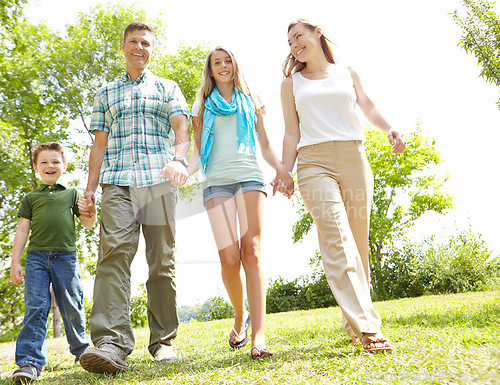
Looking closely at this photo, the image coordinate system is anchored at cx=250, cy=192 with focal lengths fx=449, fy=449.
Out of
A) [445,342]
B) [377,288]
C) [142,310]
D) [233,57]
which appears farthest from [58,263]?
[377,288]

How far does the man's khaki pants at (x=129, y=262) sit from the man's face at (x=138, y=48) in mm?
1033

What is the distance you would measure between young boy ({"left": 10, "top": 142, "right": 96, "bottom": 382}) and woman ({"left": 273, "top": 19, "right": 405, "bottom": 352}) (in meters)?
1.80

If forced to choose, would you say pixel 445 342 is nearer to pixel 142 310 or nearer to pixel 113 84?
pixel 113 84

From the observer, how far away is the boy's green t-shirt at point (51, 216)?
12.9ft

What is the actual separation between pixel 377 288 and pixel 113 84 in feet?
55.3

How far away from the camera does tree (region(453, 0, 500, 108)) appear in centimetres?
761

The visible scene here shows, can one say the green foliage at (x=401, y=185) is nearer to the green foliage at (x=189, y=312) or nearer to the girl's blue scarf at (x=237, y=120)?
the green foliage at (x=189, y=312)

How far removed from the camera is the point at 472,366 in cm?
221

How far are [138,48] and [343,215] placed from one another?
212 cm

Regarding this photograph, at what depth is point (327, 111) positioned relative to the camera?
3.38 meters

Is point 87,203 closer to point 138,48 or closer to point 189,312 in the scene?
point 138,48

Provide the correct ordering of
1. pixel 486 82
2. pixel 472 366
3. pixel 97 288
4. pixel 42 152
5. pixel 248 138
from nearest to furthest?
pixel 472 366
pixel 97 288
pixel 248 138
pixel 42 152
pixel 486 82

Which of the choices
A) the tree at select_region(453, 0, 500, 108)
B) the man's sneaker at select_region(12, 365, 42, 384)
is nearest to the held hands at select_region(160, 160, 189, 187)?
the man's sneaker at select_region(12, 365, 42, 384)

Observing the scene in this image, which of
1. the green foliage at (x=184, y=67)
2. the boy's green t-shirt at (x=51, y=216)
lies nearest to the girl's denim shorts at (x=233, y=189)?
the boy's green t-shirt at (x=51, y=216)
